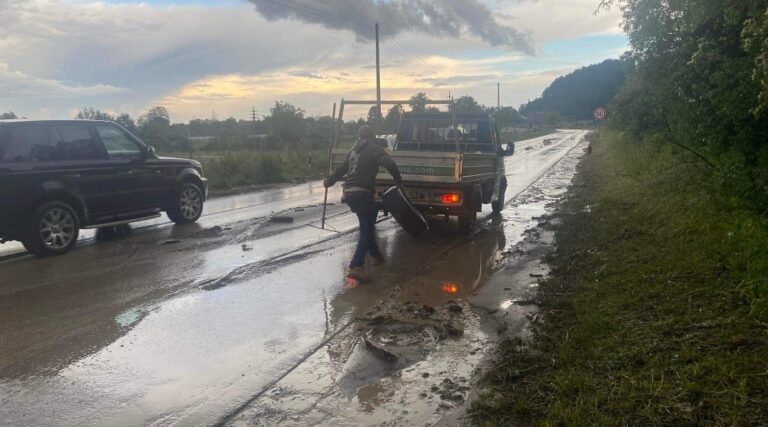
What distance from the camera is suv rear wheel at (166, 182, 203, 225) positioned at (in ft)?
35.8

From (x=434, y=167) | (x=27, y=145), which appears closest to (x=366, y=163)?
(x=434, y=167)

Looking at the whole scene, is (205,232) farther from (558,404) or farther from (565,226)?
(558,404)

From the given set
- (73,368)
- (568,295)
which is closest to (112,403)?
(73,368)

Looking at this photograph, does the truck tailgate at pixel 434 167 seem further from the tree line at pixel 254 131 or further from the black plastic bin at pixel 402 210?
the tree line at pixel 254 131

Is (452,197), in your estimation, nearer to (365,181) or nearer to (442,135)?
(365,181)

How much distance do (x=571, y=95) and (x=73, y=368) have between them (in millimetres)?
152841

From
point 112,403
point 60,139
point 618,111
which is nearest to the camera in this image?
point 112,403

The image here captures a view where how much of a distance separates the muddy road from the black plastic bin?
405 mm

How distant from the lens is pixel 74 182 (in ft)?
28.9

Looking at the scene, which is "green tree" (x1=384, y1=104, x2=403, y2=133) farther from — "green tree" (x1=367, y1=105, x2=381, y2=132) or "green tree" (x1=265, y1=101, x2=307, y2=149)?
"green tree" (x1=265, y1=101, x2=307, y2=149)

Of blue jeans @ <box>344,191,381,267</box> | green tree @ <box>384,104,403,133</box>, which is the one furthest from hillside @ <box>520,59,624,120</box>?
blue jeans @ <box>344,191,381,267</box>

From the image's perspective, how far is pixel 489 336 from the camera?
5121 millimetres

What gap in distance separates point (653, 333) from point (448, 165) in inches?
210

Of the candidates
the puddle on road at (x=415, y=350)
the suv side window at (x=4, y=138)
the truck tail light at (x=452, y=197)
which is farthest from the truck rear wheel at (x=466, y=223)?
the suv side window at (x=4, y=138)
